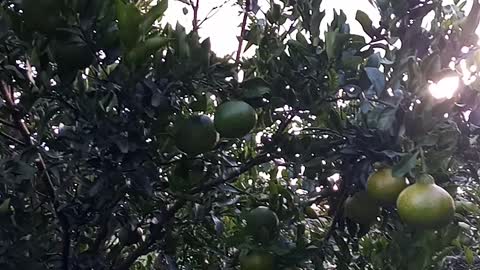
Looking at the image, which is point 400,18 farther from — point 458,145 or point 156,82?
point 156,82

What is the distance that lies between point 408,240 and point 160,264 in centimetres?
64

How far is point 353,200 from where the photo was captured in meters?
1.27

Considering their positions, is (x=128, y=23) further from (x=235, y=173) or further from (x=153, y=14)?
(x=235, y=173)

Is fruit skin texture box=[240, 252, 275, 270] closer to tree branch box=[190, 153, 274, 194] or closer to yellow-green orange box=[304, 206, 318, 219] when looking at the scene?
tree branch box=[190, 153, 274, 194]

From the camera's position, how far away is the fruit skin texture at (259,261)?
49.1 inches

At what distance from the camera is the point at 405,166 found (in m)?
1.01

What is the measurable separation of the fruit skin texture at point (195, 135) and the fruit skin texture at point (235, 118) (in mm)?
28

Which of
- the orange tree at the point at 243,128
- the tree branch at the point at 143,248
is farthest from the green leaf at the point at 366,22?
the tree branch at the point at 143,248

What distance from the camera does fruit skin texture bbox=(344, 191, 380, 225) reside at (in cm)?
124

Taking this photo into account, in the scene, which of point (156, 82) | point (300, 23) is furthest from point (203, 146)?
point (300, 23)

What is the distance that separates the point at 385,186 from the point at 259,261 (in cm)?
28

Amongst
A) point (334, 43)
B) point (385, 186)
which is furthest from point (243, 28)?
point (385, 186)

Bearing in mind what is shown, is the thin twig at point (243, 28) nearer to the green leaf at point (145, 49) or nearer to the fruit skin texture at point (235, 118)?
the fruit skin texture at point (235, 118)

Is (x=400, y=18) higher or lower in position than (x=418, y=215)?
higher
